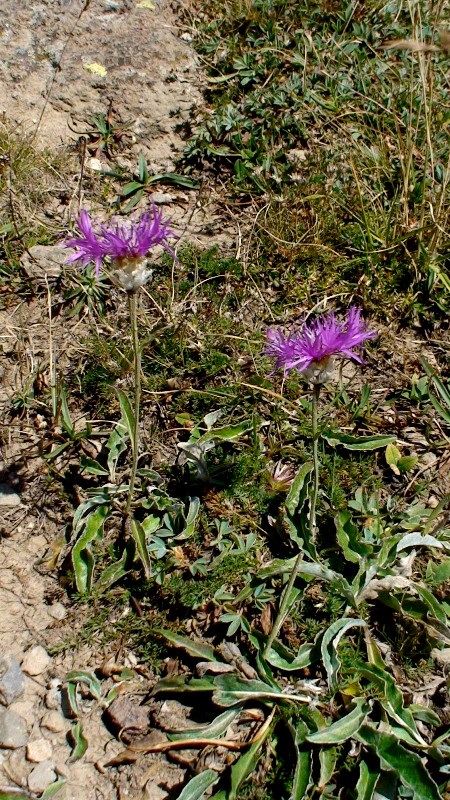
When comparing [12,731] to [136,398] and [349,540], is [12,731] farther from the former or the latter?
[349,540]

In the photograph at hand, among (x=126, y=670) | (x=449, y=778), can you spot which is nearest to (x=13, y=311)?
(x=126, y=670)

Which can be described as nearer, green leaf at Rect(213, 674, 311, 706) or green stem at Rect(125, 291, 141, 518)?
green stem at Rect(125, 291, 141, 518)

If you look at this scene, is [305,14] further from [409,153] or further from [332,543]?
[332,543]

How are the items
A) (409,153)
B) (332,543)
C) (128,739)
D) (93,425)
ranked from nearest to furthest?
(128,739)
(332,543)
(93,425)
(409,153)

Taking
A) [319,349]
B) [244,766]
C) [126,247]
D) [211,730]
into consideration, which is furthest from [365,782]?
[126,247]

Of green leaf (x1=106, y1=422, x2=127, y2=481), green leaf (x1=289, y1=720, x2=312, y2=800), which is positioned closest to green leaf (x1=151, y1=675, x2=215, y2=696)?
green leaf (x1=289, y1=720, x2=312, y2=800)

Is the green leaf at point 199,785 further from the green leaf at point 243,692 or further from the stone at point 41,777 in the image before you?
the stone at point 41,777

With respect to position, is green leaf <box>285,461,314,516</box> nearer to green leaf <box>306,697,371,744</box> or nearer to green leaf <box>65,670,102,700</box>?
green leaf <box>306,697,371,744</box>

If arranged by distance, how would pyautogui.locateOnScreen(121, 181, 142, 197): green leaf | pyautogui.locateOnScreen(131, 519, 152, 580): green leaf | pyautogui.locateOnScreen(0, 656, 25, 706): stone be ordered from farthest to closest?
pyautogui.locateOnScreen(121, 181, 142, 197): green leaf, pyautogui.locateOnScreen(131, 519, 152, 580): green leaf, pyautogui.locateOnScreen(0, 656, 25, 706): stone
